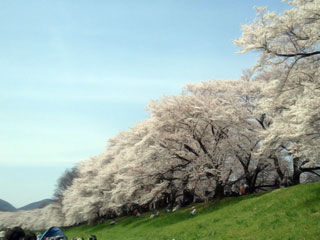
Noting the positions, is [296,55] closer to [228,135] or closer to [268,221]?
[268,221]

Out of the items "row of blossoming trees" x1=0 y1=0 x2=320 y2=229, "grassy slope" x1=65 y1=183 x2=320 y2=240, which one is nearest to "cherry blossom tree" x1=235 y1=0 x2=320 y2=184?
"row of blossoming trees" x1=0 y1=0 x2=320 y2=229

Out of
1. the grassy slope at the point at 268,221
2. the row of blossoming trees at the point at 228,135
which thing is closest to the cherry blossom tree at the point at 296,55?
the row of blossoming trees at the point at 228,135

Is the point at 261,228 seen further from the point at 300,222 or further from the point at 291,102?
the point at 291,102

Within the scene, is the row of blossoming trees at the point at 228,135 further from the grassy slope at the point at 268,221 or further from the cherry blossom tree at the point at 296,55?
the grassy slope at the point at 268,221

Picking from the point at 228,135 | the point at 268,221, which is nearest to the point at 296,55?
the point at 268,221

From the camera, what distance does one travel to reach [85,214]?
155ft

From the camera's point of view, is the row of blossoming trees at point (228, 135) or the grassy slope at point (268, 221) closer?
the grassy slope at point (268, 221)

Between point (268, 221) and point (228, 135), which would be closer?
point (268, 221)

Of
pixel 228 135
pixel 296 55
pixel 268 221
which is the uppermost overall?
pixel 296 55

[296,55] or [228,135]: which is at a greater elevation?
[296,55]

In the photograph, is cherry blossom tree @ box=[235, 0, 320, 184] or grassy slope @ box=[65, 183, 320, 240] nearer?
grassy slope @ box=[65, 183, 320, 240]

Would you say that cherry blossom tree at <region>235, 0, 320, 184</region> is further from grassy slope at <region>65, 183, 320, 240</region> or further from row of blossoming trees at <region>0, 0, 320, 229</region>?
grassy slope at <region>65, 183, 320, 240</region>

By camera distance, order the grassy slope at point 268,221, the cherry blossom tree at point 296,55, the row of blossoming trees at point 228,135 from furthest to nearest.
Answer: the row of blossoming trees at point 228,135 → the cherry blossom tree at point 296,55 → the grassy slope at point 268,221

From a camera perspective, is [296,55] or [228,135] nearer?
[296,55]
